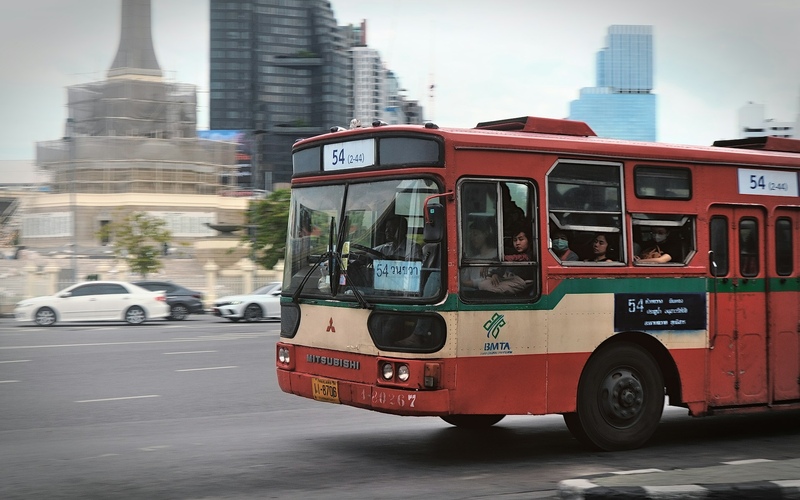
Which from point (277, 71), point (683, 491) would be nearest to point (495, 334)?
point (683, 491)

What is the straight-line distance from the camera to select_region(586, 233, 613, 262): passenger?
27.0ft

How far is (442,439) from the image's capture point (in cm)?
929

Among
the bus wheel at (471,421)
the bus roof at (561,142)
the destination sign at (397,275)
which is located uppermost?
the bus roof at (561,142)

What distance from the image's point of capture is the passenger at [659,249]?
852 cm

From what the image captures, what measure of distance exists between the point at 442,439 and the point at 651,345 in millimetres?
2160

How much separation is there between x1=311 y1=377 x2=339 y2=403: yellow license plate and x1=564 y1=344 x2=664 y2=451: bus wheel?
195 centimetres

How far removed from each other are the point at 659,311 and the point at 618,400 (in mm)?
865

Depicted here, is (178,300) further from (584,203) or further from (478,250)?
(478,250)

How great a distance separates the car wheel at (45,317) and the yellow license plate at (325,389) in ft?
81.0

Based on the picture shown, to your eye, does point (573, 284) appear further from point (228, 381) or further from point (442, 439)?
point (228, 381)

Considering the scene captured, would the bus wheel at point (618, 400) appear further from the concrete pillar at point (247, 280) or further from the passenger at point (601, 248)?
the concrete pillar at point (247, 280)

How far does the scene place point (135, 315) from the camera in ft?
104

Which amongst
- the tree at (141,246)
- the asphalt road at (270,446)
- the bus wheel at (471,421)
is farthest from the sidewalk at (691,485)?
the tree at (141,246)

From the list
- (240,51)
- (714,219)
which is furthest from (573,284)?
(240,51)
